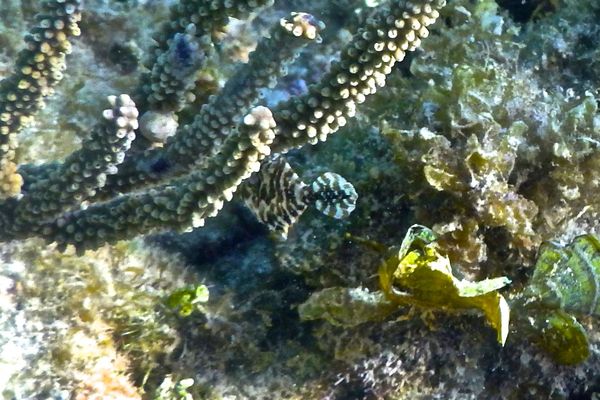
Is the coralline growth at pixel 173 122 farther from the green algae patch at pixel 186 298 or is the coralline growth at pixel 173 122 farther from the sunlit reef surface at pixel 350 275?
the green algae patch at pixel 186 298

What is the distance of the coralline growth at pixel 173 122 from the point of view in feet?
7.66

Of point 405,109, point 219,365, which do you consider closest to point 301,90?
point 405,109

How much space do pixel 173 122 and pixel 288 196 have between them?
74 cm

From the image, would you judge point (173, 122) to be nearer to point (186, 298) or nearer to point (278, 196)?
point (278, 196)

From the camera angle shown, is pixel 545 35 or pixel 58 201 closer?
pixel 58 201

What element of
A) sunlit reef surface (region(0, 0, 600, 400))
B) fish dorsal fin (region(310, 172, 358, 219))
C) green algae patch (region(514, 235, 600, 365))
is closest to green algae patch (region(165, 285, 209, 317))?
sunlit reef surface (region(0, 0, 600, 400))

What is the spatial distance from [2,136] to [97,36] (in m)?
1.57

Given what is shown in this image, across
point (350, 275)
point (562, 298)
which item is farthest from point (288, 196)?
point (562, 298)

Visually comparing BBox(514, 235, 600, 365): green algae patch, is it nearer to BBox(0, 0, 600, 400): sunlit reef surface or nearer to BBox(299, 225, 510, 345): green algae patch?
BBox(0, 0, 600, 400): sunlit reef surface

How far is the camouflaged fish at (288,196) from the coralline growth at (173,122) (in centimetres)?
49

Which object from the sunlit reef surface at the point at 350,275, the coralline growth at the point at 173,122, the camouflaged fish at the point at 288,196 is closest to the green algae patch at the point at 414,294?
the sunlit reef surface at the point at 350,275

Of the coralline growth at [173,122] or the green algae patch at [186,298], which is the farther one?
the green algae patch at [186,298]

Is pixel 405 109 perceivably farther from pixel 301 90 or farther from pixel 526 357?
pixel 526 357

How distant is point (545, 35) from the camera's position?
4.19 meters
